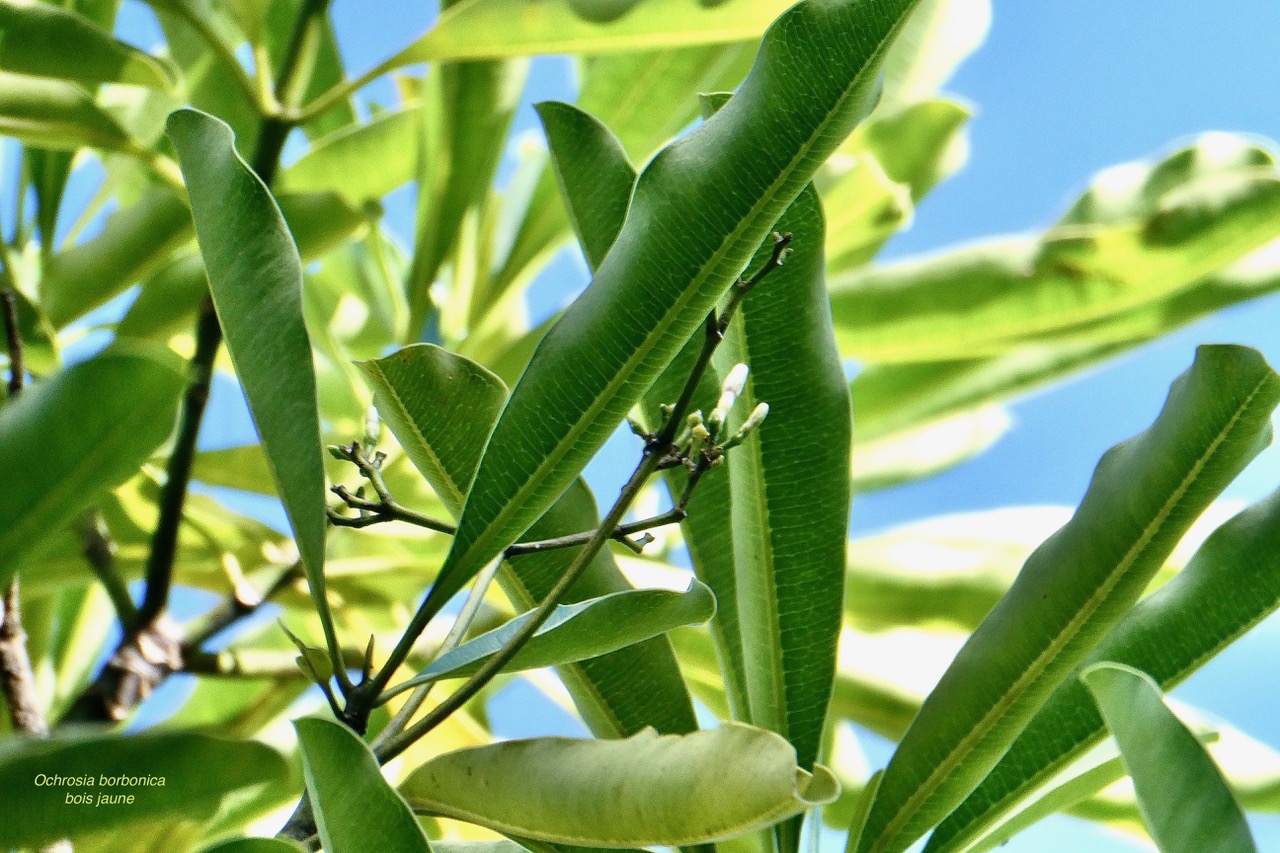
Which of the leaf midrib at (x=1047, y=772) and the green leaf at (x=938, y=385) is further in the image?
the green leaf at (x=938, y=385)

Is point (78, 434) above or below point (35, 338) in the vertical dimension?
below

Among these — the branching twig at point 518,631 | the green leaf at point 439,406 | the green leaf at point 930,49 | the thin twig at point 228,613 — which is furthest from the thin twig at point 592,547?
the green leaf at point 930,49

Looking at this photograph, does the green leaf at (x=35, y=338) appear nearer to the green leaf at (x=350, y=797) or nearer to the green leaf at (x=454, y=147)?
the green leaf at (x=454, y=147)

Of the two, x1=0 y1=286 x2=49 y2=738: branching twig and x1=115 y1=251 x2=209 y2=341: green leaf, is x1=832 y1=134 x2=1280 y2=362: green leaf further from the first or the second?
x1=0 y1=286 x2=49 y2=738: branching twig

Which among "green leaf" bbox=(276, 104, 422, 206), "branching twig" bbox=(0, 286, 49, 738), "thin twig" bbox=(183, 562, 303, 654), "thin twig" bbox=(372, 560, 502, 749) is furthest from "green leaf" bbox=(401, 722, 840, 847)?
"green leaf" bbox=(276, 104, 422, 206)

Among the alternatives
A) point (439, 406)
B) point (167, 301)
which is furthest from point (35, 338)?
point (439, 406)

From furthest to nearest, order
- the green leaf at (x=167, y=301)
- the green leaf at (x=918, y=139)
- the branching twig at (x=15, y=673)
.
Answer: the green leaf at (x=918, y=139) → the green leaf at (x=167, y=301) → the branching twig at (x=15, y=673)

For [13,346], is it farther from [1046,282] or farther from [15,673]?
[1046,282]
